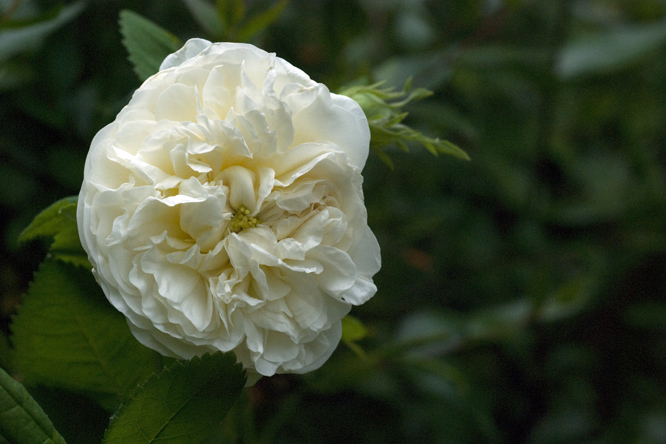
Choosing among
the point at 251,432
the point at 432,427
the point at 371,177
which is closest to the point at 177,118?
the point at 251,432

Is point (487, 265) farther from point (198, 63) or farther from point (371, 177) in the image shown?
point (198, 63)

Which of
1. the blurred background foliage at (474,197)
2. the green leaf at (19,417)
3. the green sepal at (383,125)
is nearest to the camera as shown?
the green leaf at (19,417)

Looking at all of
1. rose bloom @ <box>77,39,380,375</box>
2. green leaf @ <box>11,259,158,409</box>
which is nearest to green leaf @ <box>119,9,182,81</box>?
rose bloom @ <box>77,39,380,375</box>

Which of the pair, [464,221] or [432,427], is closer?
[432,427]

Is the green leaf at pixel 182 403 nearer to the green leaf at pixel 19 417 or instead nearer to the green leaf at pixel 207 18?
the green leaf at pixel 19 417

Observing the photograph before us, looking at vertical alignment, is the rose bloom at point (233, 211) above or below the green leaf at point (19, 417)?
above

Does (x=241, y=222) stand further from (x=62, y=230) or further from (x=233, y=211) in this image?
(x=62, y=230)

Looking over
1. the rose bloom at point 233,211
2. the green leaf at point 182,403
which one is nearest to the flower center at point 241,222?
the rose bloom at point 233,211
